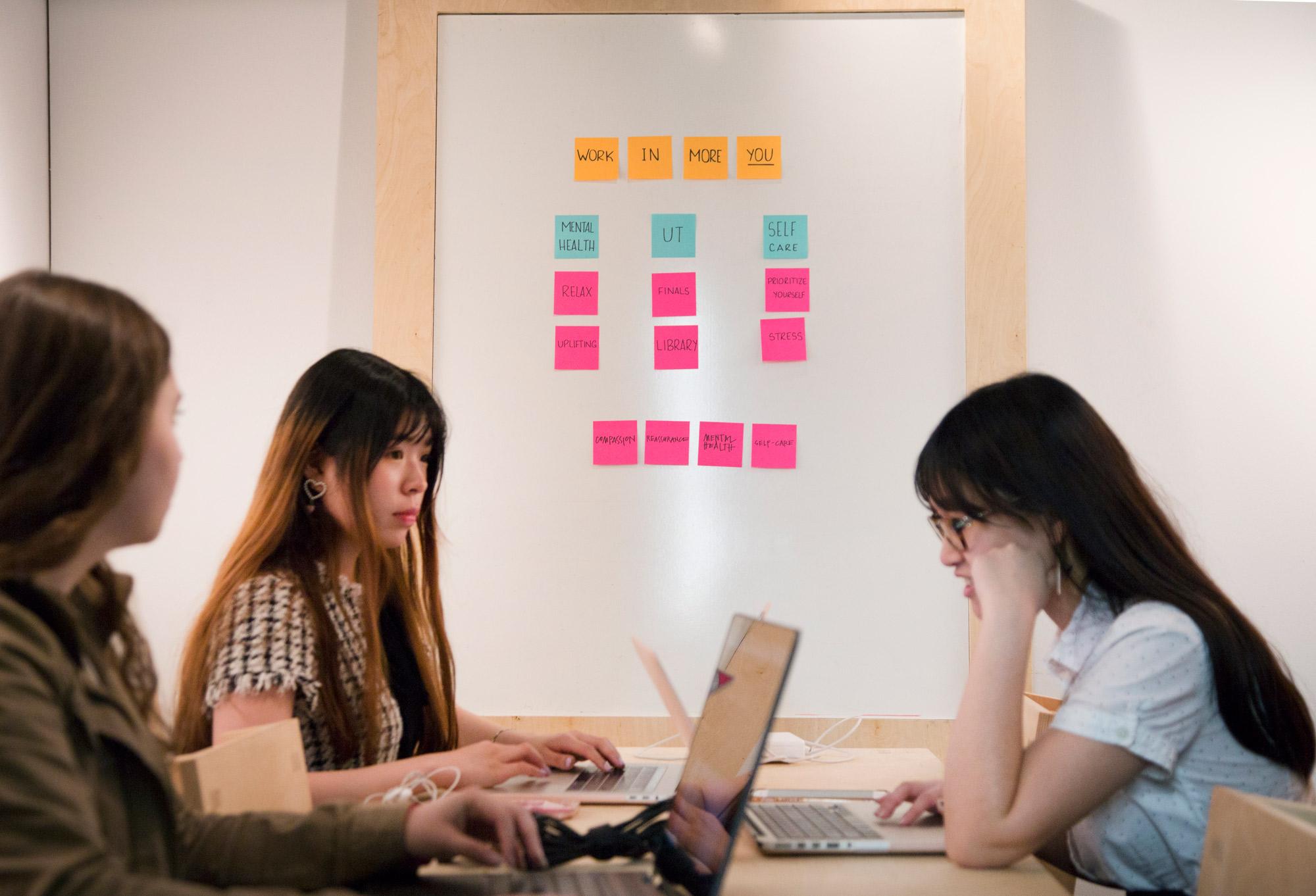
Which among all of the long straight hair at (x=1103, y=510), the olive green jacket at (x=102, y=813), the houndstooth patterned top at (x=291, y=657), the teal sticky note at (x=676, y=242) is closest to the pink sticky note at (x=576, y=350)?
the teal sticky note at (x=676, y=242)

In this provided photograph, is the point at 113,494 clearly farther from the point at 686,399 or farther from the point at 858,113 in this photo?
the point at 858,113

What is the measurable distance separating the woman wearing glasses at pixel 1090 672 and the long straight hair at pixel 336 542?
779 millimetres

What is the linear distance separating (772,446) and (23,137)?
1.91 m

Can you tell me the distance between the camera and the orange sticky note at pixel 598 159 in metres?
2.48

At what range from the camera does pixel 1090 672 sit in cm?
124

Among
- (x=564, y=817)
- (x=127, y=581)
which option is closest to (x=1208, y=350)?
(x=564, y=817)

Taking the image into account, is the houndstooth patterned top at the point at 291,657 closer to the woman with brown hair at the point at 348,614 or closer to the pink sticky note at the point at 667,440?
the woman with brown hair at the point at 348,614

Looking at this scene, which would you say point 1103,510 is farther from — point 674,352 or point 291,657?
point 674,352

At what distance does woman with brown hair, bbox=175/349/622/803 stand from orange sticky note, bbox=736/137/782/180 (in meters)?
1.08

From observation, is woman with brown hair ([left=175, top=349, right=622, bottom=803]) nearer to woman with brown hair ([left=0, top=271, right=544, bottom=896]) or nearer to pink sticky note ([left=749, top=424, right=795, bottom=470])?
woman with brown hair ([left=0, top=271, right=544, bottom=896])

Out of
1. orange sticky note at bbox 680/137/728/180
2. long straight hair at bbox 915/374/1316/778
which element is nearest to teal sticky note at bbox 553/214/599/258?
orange sticky note at bbox 680/137/728/180

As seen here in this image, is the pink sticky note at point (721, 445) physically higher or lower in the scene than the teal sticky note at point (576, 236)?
lower

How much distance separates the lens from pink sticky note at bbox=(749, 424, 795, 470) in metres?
2.45

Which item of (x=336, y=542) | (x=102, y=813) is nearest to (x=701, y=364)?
(x=336, y=542)
